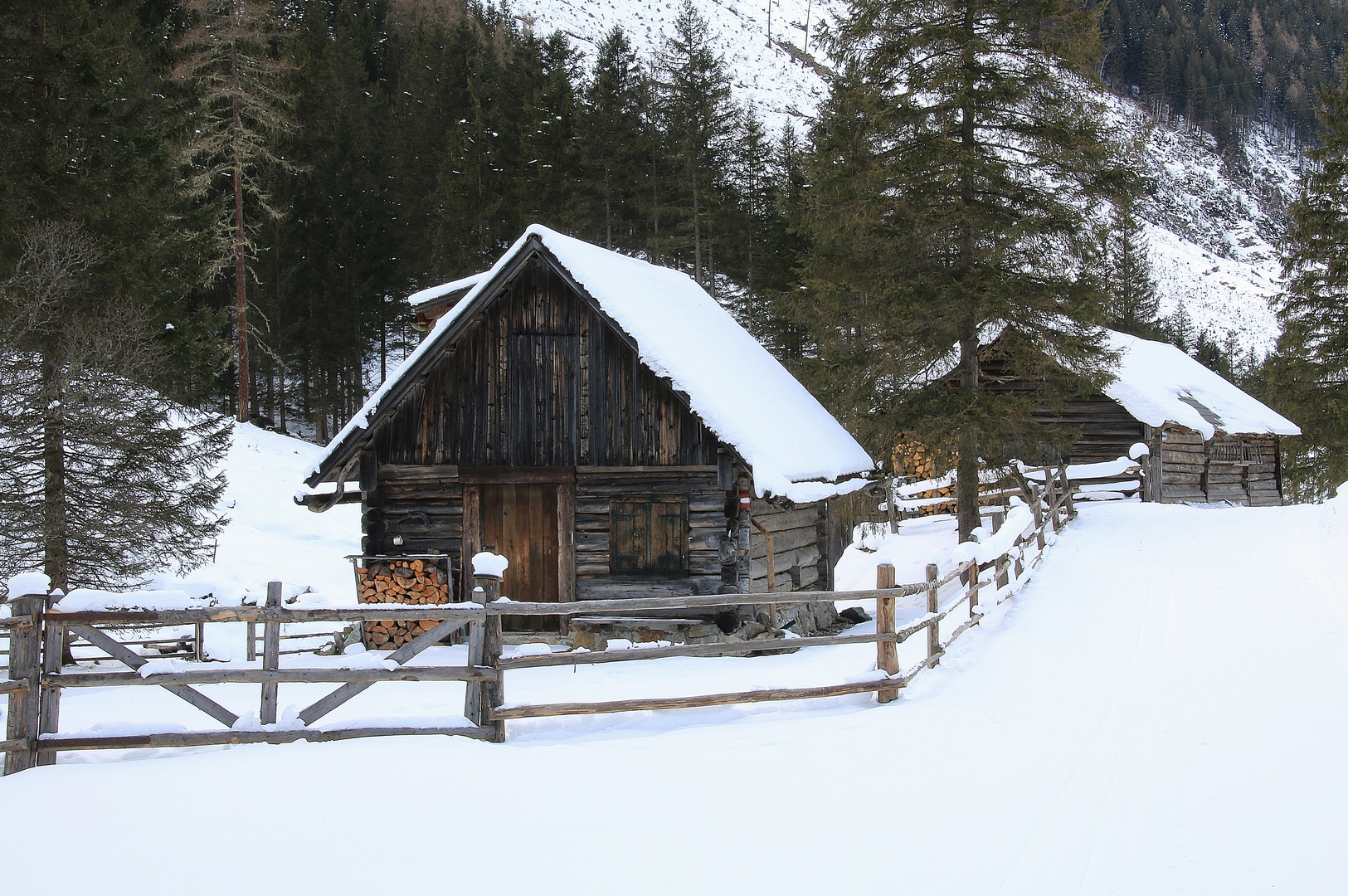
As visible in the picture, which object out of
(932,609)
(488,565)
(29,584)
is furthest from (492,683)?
(932,609)

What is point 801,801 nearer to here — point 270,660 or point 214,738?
point 270,660

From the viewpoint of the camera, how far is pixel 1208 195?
119m

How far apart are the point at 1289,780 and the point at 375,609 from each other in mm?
6086

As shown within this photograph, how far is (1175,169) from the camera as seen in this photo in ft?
395

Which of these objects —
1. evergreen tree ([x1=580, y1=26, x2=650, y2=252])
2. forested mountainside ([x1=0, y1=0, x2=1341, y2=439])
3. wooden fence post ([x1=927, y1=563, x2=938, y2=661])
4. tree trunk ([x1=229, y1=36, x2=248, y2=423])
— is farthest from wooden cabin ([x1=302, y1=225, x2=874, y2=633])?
evergreen tree ([x1=580, y1=26, x2=650, y2=252])

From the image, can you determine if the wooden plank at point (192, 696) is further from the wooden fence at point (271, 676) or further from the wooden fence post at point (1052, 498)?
Answer: the wooden fence post at point (1052, 498)

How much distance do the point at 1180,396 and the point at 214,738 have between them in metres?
26.3

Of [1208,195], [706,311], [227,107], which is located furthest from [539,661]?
[1208,195]

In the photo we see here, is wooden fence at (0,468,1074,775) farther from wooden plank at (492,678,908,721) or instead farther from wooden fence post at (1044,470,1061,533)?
wooden fence post at (1044,470,1061,533)

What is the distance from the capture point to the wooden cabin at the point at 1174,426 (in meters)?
24.0

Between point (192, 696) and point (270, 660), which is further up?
point (270, 660)

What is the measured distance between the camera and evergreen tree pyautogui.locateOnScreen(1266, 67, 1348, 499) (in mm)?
23719

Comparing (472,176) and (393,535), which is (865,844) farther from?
(472,176)

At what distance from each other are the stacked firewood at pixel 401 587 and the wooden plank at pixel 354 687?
20.6ft
